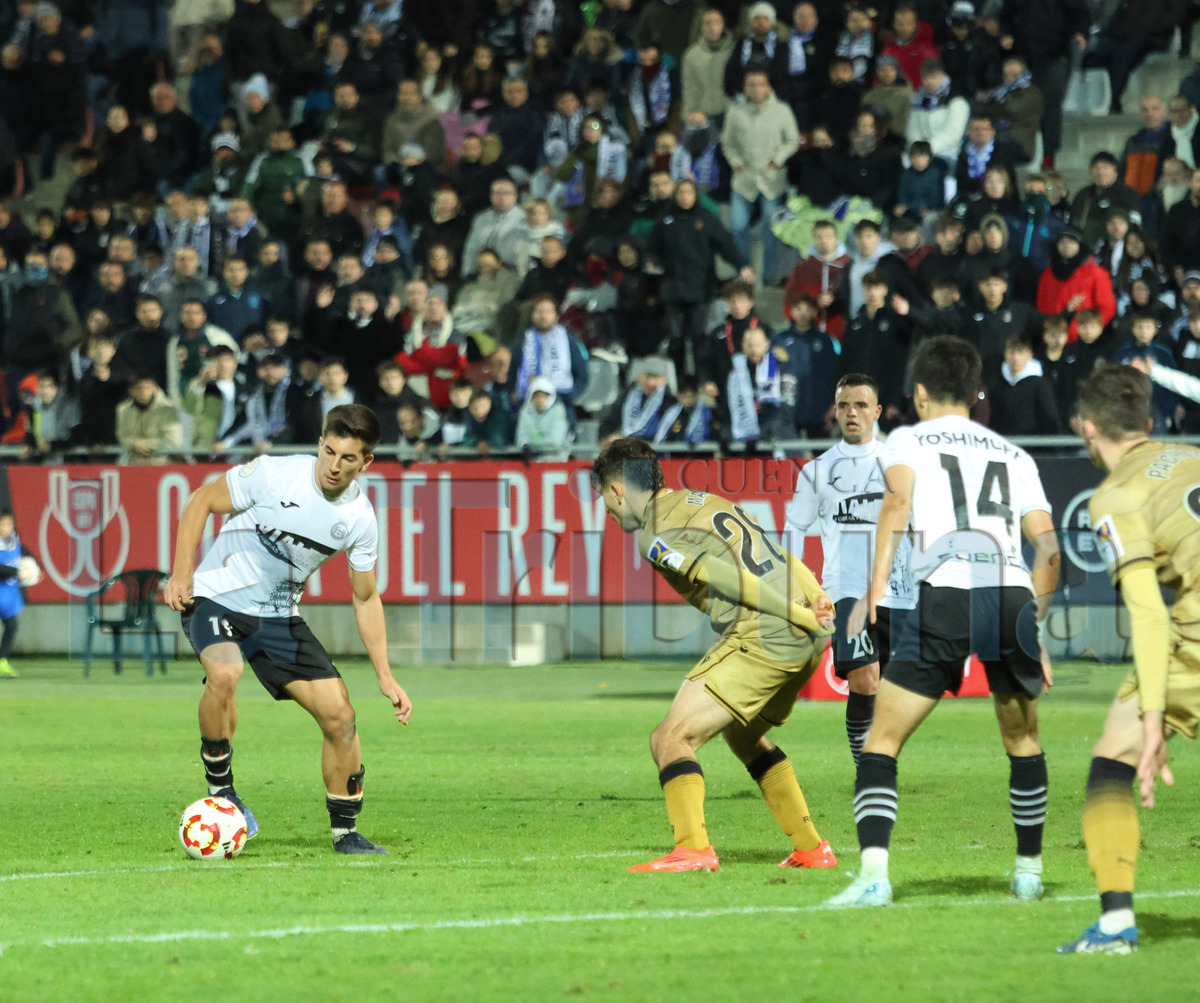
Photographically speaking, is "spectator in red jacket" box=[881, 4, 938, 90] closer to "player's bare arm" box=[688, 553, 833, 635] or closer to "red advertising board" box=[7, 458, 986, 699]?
"red advertising board" box=[7, 458, 986, 699]

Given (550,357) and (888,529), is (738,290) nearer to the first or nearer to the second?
(550,357)

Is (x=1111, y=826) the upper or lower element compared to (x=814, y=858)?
upper

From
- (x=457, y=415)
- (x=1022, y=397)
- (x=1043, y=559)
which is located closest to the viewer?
(x=1043, y=559)

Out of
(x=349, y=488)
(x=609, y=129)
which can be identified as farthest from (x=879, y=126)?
(x=349, y=488)

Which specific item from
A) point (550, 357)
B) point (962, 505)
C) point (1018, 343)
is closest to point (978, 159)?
point (1018, 343)

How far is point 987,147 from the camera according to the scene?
1881 cm

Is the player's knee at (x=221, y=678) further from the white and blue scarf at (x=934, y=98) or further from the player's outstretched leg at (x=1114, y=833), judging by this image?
the white and blue scarf at (x=934, y=98)

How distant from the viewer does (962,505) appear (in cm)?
693

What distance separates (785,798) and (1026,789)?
1.30 m

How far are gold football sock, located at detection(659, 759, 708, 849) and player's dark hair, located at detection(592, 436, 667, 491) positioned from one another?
1.29 m

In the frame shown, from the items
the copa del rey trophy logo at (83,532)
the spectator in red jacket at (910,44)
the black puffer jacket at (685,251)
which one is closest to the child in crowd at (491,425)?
the black puffer jacket at (685,251)

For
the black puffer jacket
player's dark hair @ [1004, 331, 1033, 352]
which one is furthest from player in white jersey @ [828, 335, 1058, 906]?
the black puffer jacket

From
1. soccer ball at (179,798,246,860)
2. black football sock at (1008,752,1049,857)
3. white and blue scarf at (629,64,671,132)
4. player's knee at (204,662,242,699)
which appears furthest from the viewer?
white and blue scarf at (629,64,671,132)

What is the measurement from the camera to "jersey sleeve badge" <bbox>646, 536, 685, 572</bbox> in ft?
25.3
